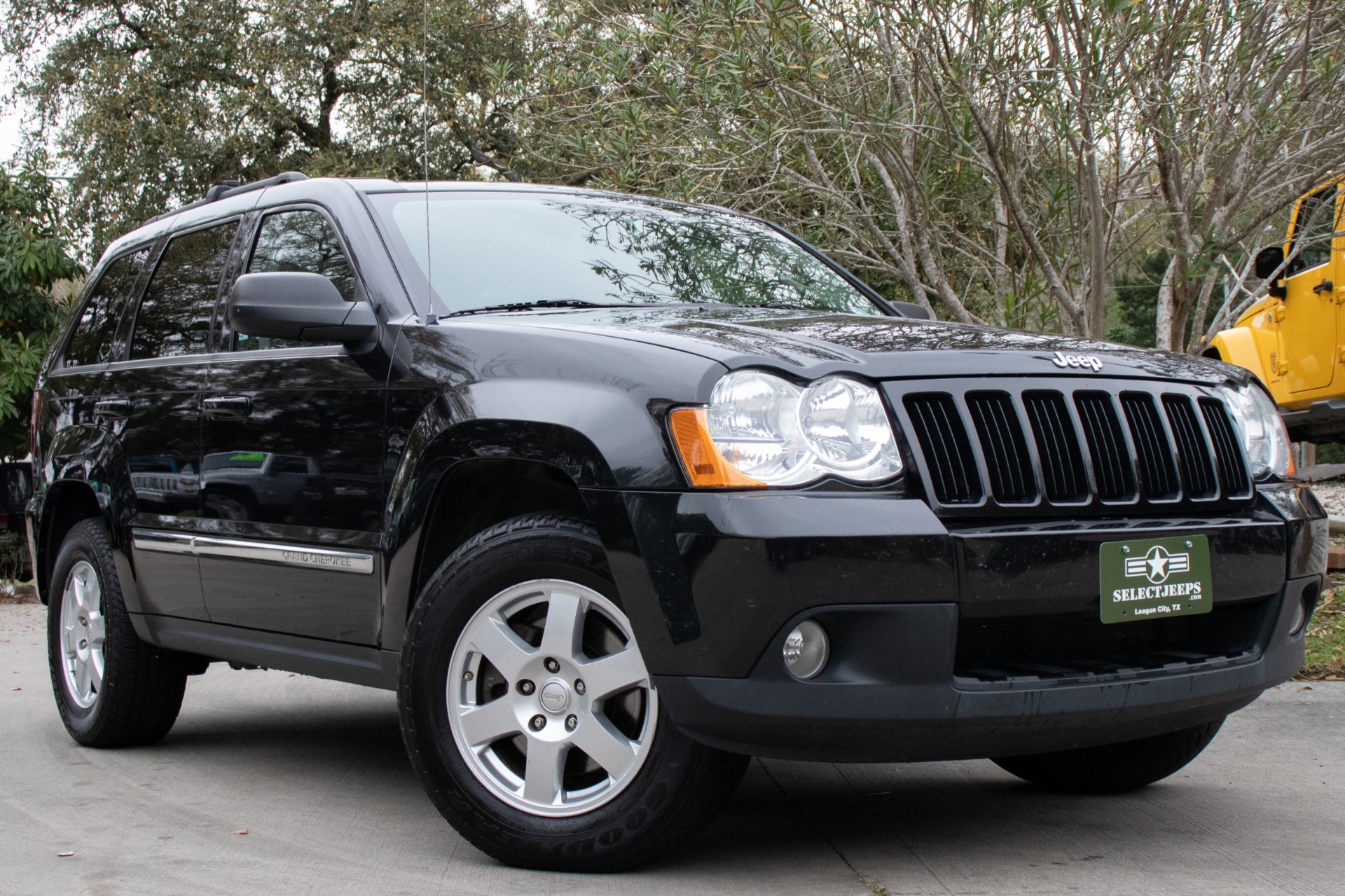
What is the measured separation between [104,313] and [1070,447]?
382cm

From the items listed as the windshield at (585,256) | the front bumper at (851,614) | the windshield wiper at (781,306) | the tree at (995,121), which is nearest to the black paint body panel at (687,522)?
the front bumper at (851,614)

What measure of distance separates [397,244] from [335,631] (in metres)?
1.07

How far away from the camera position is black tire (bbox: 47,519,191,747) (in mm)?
4953

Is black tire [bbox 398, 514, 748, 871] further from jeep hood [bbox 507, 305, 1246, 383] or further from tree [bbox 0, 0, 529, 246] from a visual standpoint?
tree [bbox 0, 0, 529, 246]

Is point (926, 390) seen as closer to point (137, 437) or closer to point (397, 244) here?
point (397, 244)

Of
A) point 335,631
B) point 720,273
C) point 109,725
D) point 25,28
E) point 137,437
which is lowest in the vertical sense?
point 109,725

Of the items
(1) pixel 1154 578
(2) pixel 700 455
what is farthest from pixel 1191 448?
(2) pixel 700 455

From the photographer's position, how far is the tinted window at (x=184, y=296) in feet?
15.6

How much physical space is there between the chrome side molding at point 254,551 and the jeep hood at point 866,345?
76cm

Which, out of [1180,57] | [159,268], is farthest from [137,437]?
[1180,57]

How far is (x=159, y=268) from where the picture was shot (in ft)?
17.1

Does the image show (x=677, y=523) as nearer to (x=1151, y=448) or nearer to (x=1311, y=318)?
(x=1151, y=448)

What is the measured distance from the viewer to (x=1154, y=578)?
3.22 metres

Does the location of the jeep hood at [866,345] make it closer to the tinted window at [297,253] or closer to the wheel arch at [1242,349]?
the tinted window at [297,253]
